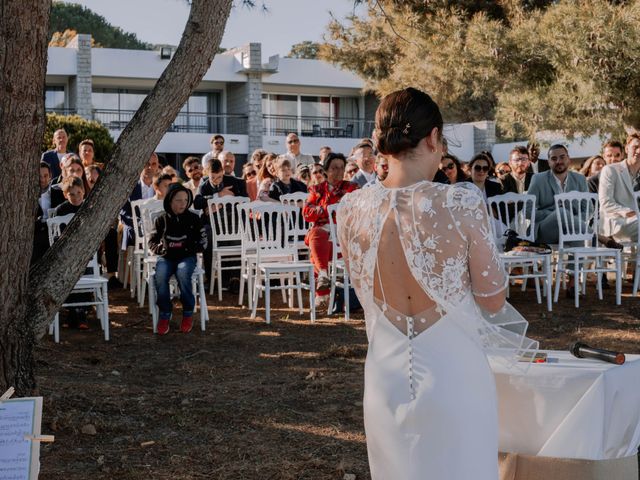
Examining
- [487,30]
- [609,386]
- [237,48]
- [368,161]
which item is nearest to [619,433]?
[609,386]

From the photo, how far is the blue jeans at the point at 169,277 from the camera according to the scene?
859 cm

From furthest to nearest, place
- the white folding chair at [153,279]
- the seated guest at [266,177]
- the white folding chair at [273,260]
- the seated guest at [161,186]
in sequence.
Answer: the seated guest at [266,177]
the seated guest at [161,186]
the white folding chair at [273,260]
the white folding chair at [153,279]

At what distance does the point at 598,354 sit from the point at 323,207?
19.6 feet

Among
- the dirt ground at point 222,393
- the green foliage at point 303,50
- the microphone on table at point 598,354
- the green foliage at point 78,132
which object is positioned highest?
Answer: the green foliage at point 303,50

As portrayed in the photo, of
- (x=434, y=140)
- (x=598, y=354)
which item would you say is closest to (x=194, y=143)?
Answer: (x=598, y=354)

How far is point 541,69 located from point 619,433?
32.4 feet

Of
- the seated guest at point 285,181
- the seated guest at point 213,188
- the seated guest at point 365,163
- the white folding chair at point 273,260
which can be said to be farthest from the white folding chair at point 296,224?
the seated guest at point 213,188

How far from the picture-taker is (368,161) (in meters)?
11.1

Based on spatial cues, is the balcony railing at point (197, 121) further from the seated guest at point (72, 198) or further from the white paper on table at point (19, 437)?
the white paper on table at point (19, 437)

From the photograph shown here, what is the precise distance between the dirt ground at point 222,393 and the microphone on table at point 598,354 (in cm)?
141

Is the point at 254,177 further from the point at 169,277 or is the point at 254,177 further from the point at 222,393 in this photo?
the point at 222,393

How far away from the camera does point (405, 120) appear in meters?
2.73

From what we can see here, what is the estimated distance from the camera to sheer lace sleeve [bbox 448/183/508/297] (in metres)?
2.70

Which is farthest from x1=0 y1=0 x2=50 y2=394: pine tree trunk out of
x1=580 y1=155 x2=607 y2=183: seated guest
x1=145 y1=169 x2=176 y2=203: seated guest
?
x1=580 y1=155 x2=607 y2=183: seated guest
